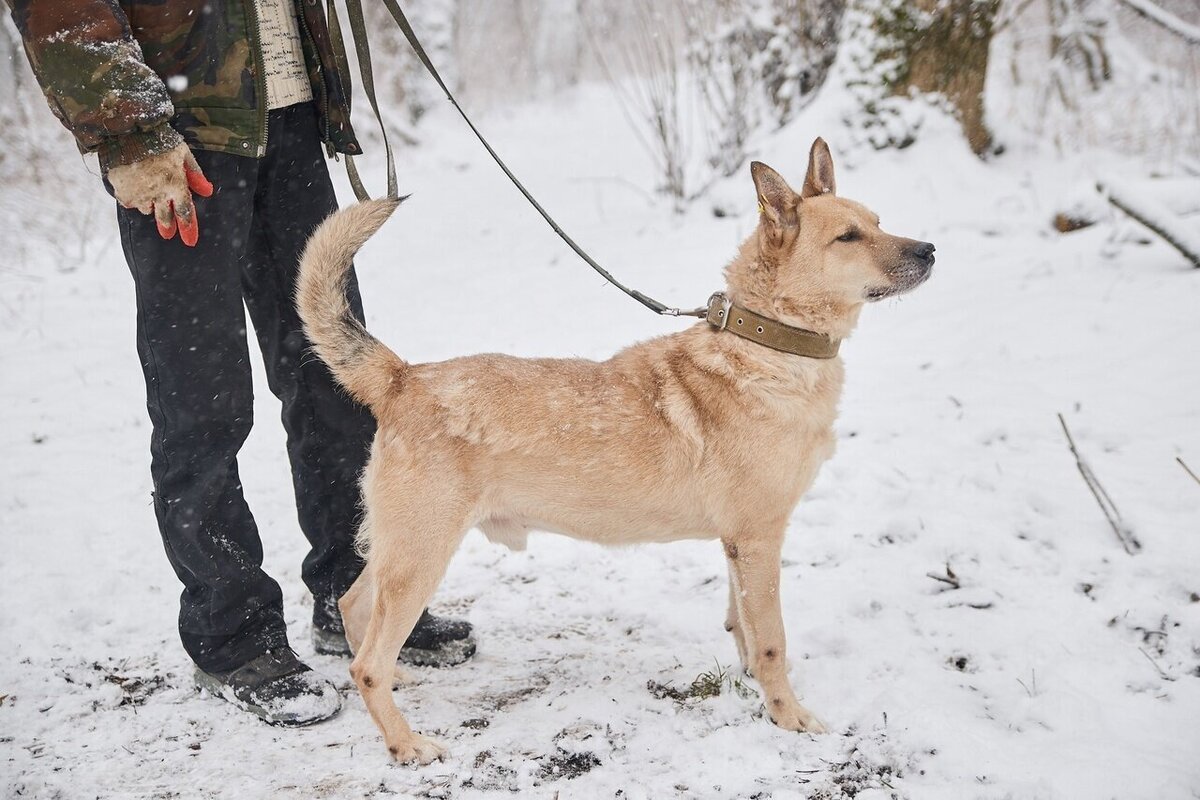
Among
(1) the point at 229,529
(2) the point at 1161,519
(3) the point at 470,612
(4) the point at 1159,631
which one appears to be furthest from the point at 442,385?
(2) the point at 1161,519

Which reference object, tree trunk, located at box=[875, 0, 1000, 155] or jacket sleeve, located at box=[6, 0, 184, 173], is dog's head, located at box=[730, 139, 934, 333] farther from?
tree trunk, located at box=[875, 0, 1000, 155]

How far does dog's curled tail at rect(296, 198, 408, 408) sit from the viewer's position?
255 centimetres

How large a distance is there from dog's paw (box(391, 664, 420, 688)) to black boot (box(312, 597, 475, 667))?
3.3 inches

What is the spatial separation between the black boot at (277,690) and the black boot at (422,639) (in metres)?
0.30

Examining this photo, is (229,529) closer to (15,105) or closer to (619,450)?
(619,450)

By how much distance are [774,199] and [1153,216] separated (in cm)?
353

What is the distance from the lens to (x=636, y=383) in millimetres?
2766

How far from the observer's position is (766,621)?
8.61 ft

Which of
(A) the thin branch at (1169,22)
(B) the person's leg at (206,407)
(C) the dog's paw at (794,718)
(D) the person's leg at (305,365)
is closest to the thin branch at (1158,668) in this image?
(C) the dog's paw at (794,718)

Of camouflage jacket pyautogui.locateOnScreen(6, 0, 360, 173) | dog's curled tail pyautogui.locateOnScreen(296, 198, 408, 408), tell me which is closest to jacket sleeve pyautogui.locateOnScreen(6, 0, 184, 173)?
camouflage jacket pyautogui.locateOnScreen(6, 0, 360, 173)

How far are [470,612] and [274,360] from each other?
1288 millimetres

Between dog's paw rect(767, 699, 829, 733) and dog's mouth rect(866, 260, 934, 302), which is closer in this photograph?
dog's paw rect(767, 699, 829, 733)

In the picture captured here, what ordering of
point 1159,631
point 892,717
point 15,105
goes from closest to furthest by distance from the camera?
point 892,717, point 1159,631, point 15,105

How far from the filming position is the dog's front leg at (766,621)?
8.48 ft
